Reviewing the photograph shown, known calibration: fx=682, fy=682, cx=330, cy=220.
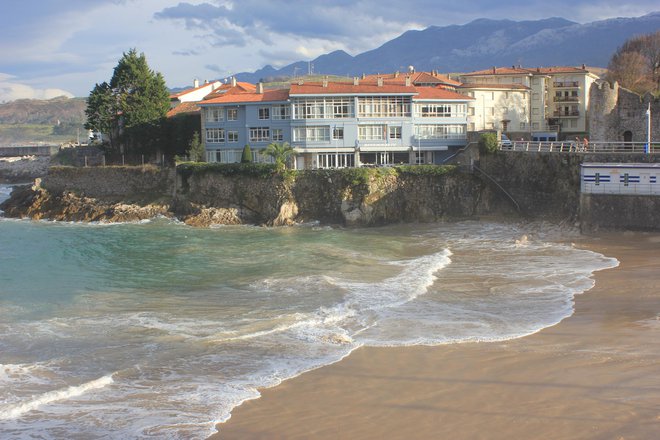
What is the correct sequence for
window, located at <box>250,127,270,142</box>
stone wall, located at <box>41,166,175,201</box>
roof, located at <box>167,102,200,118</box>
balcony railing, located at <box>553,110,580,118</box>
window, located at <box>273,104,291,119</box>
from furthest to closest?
balcony railing, located at <box>553,110,580,118</box> < roof, located at <box>167,102,200,118</box> < window, located at <box>250,127,270,142</box> < window, located at <box>273,104,291,119</box> < stone wall, located at <box>41,166,175,201</box>

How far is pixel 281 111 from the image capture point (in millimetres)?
54750

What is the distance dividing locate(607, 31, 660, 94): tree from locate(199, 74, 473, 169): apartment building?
2224 cm

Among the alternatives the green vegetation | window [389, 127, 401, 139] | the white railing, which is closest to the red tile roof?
window [389, 127, 401, 139]

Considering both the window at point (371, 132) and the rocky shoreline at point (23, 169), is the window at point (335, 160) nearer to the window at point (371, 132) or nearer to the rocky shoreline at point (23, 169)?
the window at point (371, 132)

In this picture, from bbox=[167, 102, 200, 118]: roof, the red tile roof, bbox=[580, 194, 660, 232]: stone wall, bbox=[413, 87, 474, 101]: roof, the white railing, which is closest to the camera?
bbox=[580, 194, 660, 232]: stone wall

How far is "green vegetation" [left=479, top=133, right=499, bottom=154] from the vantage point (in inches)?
1875

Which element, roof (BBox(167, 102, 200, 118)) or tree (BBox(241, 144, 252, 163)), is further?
roof (BBox(167, 102, 200, 118))

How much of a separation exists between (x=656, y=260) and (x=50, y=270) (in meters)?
28.0

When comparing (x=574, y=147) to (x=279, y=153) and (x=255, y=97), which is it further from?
(x=255, y=97)

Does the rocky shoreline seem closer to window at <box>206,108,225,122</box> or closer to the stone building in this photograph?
window at <box>206,108,225,122</box>

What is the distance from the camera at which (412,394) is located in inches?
614

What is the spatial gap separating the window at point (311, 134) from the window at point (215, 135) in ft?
22.3

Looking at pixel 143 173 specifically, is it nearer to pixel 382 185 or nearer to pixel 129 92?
pixel 129 92

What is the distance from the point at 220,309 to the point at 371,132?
3228 cm
